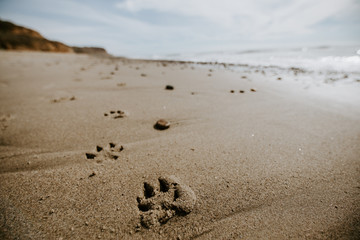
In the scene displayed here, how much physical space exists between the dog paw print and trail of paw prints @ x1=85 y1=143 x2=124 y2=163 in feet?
1.33

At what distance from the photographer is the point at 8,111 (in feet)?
6.33

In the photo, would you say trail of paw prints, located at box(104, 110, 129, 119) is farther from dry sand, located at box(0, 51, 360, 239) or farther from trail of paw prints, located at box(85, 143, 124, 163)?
trail of paw prints, located at box(85, 143, 124, 163)

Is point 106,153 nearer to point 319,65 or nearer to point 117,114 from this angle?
point 117,114

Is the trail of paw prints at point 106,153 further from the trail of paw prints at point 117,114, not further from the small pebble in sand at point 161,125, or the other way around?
the trail of paw prints at point 117,114

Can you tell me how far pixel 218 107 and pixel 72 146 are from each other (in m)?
1.68

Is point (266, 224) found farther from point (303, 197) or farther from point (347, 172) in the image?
point (347, 172)

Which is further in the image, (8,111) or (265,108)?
(265,108)

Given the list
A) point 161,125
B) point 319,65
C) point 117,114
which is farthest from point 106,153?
point 319,65

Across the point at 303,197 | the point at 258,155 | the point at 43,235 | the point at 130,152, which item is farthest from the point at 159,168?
the point at 303,197

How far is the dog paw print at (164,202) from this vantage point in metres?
0.83

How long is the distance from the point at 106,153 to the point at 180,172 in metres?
0.62

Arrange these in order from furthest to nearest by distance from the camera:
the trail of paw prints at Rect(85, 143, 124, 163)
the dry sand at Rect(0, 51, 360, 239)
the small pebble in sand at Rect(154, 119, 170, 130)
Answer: the small pebble in sand at Rect(154, 119, 170, 130)
the trail of paw prints at Rect(85, 143, 124, 163)
the dry sand at Rect(0, 51, 360, 239)

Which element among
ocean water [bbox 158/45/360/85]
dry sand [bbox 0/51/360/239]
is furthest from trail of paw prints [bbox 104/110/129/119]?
ocean water [bbox 158/45/360/85]

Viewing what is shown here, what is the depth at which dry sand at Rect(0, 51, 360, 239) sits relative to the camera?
2.67 ft
